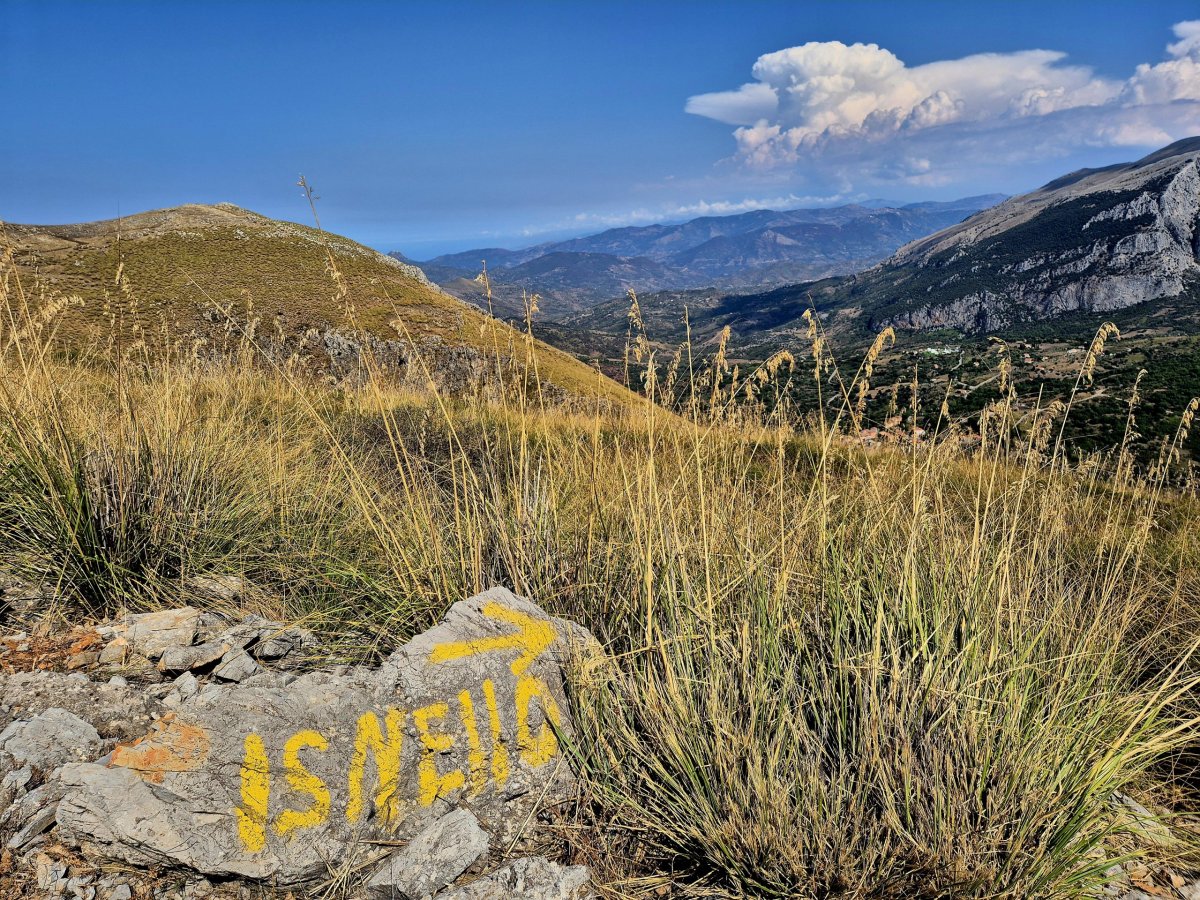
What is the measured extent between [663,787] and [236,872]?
54.5 inches

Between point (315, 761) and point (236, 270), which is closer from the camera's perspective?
point (315, 761)

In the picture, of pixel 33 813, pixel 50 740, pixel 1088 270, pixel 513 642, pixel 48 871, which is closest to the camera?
pixel 48 871

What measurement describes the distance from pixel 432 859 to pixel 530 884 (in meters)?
0.33

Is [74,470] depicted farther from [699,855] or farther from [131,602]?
[699,855]

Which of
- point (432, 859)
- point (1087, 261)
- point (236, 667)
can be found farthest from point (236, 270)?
point (1087, 261)

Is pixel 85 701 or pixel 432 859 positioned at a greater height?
pixel 85 701

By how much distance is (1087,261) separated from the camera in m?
147

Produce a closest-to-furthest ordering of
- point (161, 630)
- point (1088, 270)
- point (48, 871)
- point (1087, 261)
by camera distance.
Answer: point (48, 871) < point (161, 630) < point (1088, 270) < point (1087, 261)

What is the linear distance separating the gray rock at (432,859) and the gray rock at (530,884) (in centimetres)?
6

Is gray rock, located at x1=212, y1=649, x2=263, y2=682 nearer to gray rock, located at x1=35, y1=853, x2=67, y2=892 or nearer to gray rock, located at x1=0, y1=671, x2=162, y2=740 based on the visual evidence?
gray rock, located at x1=0, y1=671, x2=162, y2=740

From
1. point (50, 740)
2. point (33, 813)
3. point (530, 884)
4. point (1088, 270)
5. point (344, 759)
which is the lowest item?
point (530, 884)

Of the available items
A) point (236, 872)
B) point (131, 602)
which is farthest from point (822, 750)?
point (131, 602)

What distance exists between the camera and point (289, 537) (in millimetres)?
3301

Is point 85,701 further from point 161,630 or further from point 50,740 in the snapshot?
point 161,630
